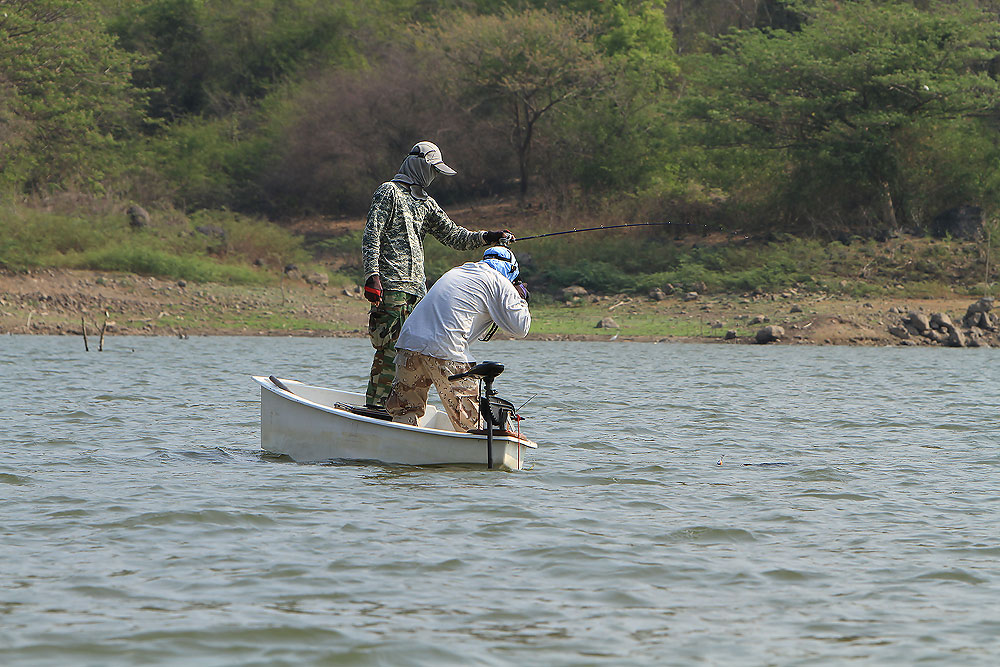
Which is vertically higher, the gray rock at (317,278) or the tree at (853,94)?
the tree at (853,94)

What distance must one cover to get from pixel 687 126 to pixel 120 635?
112ft

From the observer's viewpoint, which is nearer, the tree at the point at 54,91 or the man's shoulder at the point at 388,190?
the man's shoulder at the point at 388,190

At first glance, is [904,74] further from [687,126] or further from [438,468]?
[438,468]

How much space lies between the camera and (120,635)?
483cm

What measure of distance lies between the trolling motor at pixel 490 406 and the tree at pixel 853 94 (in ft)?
87.1

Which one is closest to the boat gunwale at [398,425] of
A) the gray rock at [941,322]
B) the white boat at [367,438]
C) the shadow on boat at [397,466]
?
the white boat at [367,438]

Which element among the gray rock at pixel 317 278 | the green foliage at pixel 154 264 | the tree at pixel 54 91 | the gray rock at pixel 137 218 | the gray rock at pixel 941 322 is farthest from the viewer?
the tree at pixel 54 91

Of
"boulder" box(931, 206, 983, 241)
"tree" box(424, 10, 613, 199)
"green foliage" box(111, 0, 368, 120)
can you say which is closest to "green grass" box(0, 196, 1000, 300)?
"boulder" box(931, 206, 983, 241)

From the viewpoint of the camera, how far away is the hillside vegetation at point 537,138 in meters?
32.8

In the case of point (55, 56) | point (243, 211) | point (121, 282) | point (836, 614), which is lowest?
point (836, 614)

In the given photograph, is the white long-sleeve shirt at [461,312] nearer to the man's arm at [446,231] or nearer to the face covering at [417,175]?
the man's arm at [446,231]

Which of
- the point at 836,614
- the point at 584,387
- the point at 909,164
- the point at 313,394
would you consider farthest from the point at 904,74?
the point at 836,614

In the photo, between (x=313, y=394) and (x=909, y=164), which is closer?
(x=313, y=394)

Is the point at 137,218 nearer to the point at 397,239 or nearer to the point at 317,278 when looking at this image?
the point at 317,278
